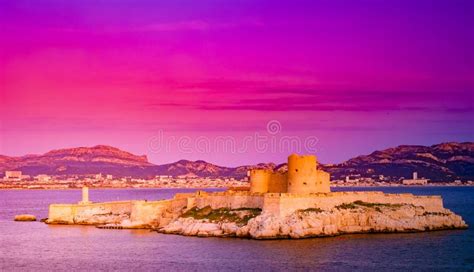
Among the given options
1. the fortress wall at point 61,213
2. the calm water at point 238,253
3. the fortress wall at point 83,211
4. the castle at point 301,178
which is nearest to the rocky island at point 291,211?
the castle at point 301,178

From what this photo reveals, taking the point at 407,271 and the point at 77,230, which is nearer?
the point at 407,271

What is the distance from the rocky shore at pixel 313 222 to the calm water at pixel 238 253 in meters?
1.35

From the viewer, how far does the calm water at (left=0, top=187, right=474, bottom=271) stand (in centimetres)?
5416

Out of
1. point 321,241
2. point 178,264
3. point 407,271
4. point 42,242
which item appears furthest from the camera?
point 42,242

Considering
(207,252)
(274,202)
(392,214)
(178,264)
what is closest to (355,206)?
(392,214)

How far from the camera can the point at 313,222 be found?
66.5 metres

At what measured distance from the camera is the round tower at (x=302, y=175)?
7181 centimetres

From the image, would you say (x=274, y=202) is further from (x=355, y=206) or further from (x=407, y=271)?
(x=407, y=271)

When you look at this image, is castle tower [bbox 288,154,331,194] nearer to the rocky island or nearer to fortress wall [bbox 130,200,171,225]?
the rocky island

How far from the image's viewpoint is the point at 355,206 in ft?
235

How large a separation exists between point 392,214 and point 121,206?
2887 cm

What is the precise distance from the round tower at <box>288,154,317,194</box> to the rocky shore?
10.6 feet

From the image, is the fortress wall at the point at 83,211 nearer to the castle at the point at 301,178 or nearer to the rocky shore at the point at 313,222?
the rocky shore at the point at 313,222

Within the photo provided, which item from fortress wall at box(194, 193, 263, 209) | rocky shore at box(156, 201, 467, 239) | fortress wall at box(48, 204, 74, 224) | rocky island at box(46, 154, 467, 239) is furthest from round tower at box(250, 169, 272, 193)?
fortress wall at box(48, 204, 74, 224)
